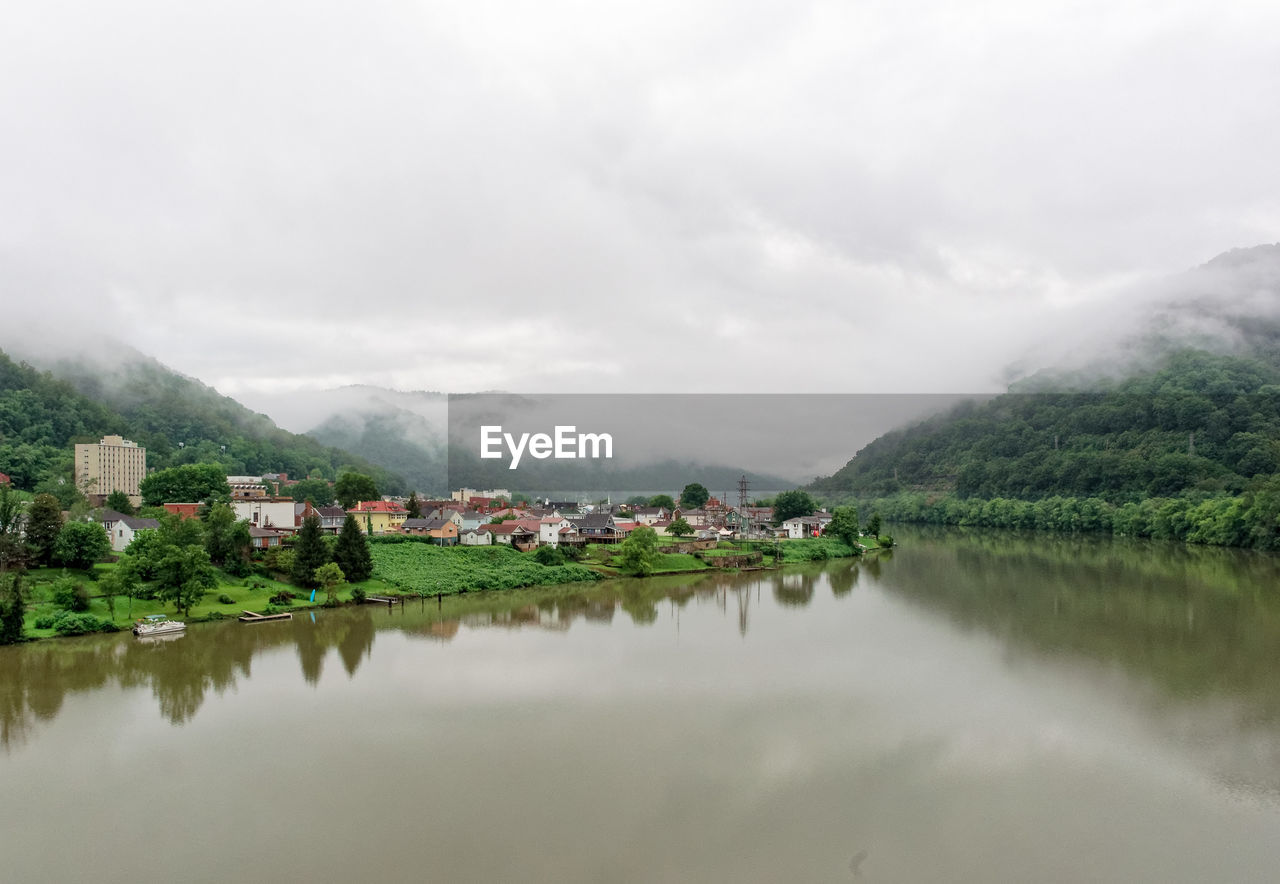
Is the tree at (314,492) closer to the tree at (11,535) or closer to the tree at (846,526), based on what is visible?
the tree at (11,535)

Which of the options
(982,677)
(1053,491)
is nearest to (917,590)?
(982,677)

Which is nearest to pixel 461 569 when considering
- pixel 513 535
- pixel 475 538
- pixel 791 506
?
pixel 475 538

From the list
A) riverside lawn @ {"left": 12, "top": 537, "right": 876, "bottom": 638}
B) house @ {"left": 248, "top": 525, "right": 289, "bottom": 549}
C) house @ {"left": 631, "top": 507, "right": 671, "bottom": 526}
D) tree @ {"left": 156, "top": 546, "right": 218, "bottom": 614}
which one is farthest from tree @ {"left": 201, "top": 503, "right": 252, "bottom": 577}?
house @ {"left": 631, "top": 507, "right": 671, "bottom": 526}

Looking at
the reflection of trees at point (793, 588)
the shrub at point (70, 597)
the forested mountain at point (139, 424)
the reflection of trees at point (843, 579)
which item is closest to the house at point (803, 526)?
the reflection of trees at point (843, 579)

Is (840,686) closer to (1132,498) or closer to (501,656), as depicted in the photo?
(501,656)

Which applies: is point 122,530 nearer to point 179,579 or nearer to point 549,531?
point 179,579

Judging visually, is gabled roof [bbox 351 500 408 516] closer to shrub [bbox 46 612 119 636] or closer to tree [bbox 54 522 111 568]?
tree [bbox 54 522 111 568]
